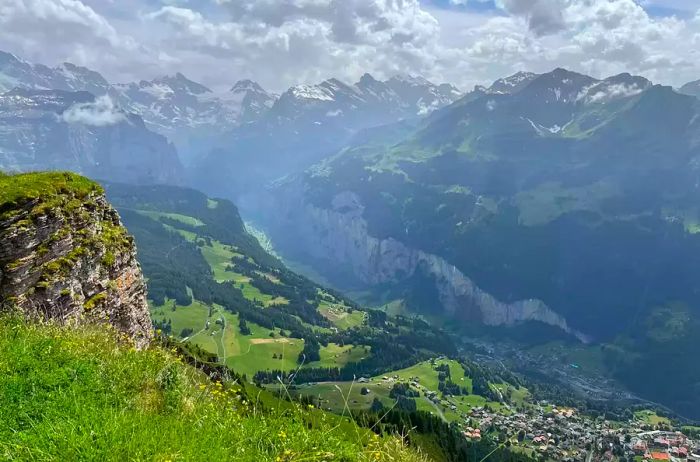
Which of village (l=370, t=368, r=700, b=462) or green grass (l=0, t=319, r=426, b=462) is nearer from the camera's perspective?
green grass (l=0, t=319, r=426, b=462)

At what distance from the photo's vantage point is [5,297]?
99.7 feet

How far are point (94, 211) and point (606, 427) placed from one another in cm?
20386

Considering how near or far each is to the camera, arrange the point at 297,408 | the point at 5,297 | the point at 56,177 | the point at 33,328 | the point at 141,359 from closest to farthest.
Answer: the point at 297,408 → the point at 141,359 → the point at 33,328 → the point at 5,297 → the point at 56,177

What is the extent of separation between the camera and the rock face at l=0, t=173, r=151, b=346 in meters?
32.7

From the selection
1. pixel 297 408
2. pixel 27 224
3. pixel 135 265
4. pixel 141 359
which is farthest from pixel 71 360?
pixel 135 265

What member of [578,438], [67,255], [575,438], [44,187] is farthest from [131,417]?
[575,438]

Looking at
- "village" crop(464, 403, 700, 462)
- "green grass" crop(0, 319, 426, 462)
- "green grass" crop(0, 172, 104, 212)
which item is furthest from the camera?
"village" crop(464, 403, 700, 462)

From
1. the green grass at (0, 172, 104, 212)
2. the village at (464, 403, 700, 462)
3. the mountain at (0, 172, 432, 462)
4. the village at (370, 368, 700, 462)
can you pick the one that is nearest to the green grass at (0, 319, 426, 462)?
the mountain at (0, 172, 432, 462)

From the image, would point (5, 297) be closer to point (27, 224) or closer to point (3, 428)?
point (27, 224)

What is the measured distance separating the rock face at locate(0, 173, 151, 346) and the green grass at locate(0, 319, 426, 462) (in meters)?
16.3

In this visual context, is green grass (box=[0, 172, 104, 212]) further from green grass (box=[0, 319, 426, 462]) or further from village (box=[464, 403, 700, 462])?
village (box=[464, 403, 700, 462])

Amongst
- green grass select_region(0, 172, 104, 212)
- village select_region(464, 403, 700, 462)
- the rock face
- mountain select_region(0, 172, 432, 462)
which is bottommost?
village select_region(464, 403, 700, 462)

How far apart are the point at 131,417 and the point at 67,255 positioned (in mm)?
33545

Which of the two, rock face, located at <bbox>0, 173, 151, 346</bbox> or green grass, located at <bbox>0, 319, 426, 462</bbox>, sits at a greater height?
green grass, located at <bbox>0, 319, 426, 462</bbox>
